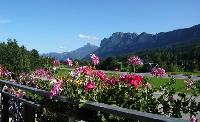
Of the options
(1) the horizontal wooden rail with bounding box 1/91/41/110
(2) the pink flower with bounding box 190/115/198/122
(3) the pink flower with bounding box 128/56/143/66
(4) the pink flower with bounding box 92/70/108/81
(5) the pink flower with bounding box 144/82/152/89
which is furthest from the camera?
(1) the horizontal wooden rail with bounding box 1/91/41/110

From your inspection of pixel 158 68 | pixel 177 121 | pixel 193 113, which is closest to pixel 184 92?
pixel 193 113

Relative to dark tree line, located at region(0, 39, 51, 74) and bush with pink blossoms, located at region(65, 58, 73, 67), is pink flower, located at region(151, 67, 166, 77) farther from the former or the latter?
dark tree line, located at region(0, 39, 51, 74)

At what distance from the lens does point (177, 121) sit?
347 centimetres

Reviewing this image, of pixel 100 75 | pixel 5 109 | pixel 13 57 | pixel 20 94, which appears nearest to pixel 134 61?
pixel 100 75

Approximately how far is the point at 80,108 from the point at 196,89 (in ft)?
4.39

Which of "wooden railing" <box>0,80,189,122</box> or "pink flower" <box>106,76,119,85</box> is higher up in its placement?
"pink flower" <box>106,76,119,85</box>

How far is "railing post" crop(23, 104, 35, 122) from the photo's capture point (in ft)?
23.0

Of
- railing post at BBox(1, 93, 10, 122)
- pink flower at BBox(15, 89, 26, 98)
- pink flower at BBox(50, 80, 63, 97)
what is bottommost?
railing post at BBox(1, 93, 10, 122)

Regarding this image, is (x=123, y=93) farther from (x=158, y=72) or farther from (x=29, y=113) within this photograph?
(x=29, y=113)

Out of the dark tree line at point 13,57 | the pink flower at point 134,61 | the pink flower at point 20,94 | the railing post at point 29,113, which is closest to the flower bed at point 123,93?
the pink flower at point 134,61

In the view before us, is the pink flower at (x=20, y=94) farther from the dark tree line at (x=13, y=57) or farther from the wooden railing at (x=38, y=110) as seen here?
the dark tree line at (x=13, y=57)

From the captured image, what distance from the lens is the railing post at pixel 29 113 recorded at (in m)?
7.01

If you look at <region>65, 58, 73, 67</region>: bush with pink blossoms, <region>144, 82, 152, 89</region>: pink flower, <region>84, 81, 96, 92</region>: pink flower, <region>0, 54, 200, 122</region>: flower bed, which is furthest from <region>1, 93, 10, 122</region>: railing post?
<region>144, 82, 152, 89</region>: pink flower

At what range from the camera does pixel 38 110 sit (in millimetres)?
6777
